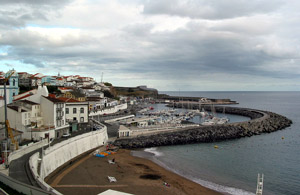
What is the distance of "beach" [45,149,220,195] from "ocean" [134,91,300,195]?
8.54 ft

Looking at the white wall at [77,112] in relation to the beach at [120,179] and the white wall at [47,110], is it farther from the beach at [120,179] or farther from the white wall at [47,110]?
the beach at [120,179]

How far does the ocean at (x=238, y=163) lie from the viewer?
2930 cm

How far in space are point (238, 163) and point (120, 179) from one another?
741 inches

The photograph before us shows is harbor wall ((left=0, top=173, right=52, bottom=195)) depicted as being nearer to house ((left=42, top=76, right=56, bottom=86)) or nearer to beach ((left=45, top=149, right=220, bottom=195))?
beach ((left=45, top=149, right=220, bottom=195))

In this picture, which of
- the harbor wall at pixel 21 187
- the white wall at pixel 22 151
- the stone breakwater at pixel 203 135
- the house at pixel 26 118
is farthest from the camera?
the stone breakwater at pixel 203 135

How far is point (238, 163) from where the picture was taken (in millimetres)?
37719

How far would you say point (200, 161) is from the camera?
1490 inches

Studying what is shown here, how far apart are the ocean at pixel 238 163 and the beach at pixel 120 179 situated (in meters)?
2.60

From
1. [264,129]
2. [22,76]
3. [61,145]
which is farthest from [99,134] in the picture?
[22,76]

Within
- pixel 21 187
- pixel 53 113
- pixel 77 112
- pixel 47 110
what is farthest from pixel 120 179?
pixel 77 112

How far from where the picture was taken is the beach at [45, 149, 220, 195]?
25031 millimetres

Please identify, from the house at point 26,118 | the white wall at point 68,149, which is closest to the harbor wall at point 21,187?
the white wall at point 68,149

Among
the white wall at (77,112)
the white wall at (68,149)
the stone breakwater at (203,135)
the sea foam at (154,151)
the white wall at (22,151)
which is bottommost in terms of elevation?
the sea foam at (154,151)

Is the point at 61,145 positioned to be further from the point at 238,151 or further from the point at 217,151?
the point at 238,151
